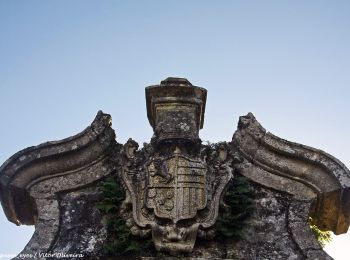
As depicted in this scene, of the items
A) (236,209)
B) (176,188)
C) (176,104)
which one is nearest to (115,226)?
(176,188)

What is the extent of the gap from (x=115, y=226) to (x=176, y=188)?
840mm

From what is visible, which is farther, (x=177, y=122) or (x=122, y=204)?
(x=177, y=122)

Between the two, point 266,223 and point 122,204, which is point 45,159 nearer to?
point 122,204

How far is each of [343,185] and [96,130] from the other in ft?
10.2

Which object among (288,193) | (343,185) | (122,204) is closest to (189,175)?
(122,204)

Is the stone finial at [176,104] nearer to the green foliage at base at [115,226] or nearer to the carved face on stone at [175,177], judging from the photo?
the carved face on stone at [175,177]

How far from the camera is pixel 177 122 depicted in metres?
7.40

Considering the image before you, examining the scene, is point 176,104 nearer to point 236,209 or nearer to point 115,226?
point 236,209

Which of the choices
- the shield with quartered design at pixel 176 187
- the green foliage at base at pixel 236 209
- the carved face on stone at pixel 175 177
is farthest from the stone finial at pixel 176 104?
the green foliage at base at pixel 236 209

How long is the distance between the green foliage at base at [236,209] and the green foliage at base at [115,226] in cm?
88

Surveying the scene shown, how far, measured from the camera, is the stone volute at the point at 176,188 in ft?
21.6

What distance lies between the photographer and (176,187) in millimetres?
6691

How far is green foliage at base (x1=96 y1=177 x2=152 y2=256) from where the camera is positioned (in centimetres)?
654

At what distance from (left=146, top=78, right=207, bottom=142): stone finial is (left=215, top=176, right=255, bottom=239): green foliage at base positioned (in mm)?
831
